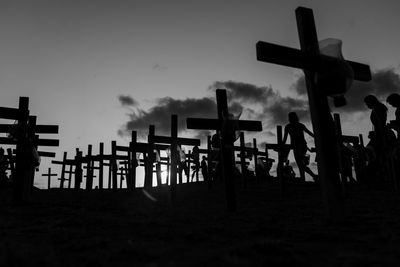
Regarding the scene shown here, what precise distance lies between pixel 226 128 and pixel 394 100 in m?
4.78

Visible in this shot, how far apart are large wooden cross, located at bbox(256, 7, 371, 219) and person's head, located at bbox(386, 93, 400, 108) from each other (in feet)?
16.4

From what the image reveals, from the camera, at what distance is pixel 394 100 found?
377 inches

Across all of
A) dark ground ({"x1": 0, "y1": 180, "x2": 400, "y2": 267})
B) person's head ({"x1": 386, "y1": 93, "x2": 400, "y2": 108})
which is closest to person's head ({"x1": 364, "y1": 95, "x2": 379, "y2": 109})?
person's head ({"x1": 386, "y1": 93, "x2": 400, "y2": 108})

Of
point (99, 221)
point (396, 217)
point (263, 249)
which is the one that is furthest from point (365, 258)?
point (99, 221)

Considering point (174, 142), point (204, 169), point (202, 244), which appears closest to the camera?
point (202, 244)

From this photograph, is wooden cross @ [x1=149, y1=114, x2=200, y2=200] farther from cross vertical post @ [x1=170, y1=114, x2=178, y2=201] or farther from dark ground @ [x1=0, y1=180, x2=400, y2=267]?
dark ground @ [x1=0, y1=180, x2=400, y2=267]

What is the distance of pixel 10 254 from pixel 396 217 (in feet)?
17.8

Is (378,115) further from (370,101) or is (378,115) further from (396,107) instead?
(396,107)

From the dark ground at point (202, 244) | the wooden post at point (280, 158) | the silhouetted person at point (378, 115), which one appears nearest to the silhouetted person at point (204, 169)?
the wooden post at point (280, 158)

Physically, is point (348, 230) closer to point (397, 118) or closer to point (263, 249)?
point (263, 249)

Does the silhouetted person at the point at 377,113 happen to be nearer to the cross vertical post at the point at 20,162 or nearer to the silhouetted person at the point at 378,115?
the silhouetted person at the point at 378,115

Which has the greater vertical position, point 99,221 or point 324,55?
point 324,55

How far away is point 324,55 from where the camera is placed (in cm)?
526

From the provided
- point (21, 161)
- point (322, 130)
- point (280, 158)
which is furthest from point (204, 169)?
point (322, 130)
